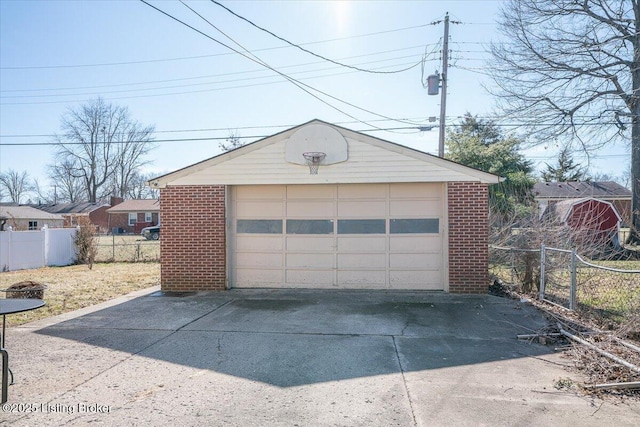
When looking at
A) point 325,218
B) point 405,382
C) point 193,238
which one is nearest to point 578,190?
point 325,218

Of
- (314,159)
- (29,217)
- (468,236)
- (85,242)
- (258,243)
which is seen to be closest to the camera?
(468,236)

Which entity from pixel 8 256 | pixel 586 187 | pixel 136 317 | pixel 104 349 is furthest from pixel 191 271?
pixel 586 187

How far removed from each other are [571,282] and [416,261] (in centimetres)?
290

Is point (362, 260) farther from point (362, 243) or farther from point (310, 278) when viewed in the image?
point (310, 278)

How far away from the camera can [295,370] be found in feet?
14.0

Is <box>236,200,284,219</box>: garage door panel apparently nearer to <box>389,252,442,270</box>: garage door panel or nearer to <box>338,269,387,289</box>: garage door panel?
<box>338,269,387,289</box>: garage door panel

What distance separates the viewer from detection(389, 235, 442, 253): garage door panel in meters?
8.57

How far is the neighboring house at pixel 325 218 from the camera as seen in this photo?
8.24 metres

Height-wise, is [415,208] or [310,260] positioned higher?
[415,208]

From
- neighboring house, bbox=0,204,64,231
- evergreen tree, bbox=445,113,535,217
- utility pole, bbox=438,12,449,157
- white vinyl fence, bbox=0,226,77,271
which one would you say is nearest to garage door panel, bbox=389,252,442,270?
utility pole, bbox=438,12,449,157

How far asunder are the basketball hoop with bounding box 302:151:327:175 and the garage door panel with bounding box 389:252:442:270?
2.51 meters

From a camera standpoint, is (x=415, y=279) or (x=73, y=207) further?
(x=73, y=207)

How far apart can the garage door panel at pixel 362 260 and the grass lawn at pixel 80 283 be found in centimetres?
510

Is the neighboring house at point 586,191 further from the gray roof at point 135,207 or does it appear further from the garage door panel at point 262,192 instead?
the gray roof at point 135,207
